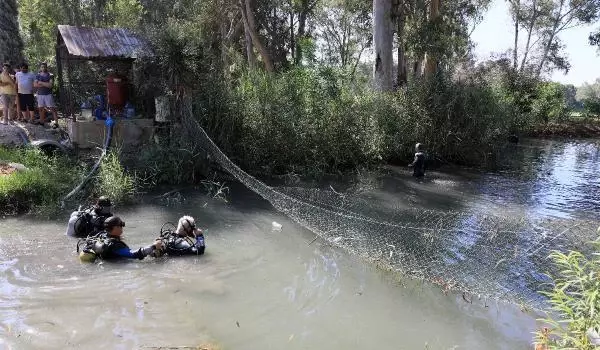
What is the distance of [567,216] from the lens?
10.4 metres

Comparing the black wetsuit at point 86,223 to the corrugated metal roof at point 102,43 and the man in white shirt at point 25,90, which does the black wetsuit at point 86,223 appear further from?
the man in white shirt at point 25,90

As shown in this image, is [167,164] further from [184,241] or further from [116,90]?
[184,241]

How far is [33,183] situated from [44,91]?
185 inches

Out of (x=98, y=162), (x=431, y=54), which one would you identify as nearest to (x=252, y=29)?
(x=431, y=54)

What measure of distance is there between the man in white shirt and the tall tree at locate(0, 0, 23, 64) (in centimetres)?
370

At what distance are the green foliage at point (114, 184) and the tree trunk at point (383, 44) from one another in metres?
9.76

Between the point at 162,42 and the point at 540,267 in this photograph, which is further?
the point at 162,42

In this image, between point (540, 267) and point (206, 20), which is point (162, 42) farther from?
point (206, 20)

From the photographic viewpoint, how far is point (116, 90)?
13.0 meters

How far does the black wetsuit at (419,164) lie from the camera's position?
13.2m

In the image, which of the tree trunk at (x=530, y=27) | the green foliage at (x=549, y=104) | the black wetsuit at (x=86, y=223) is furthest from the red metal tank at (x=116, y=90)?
the tree trunk at (x=530, y=27)

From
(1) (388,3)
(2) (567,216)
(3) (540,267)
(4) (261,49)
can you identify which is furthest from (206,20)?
(3) (540,267)

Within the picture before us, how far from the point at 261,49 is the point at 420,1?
322 inches

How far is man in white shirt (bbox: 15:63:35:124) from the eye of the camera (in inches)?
504
